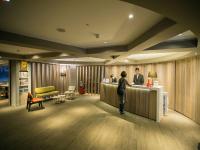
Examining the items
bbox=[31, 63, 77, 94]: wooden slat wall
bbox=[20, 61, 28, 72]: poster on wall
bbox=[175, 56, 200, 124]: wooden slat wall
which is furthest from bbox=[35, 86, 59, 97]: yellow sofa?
bbox=[175, 56, 200, 124]: wooden slat wall

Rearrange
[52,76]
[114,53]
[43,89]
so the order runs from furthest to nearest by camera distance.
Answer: [52,76] < [43,89] < [114,53]

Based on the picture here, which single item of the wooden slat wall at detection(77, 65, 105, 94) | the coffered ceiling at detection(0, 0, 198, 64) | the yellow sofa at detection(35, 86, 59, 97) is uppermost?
the coffered ceiling at detection(0, 0, 198, 64)

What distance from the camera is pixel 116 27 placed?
2807 millimetres

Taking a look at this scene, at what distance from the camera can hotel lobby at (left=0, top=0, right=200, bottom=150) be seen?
200 centimetres

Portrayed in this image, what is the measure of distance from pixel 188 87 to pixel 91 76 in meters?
7.18

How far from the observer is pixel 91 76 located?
1076cm

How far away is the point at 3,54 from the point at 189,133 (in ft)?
26.7

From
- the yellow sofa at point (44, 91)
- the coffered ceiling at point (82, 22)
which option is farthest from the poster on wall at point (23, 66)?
the coffered ceiling at point (82, 22)

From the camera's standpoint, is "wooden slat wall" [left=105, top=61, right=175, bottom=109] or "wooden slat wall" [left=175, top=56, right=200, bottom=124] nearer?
"wooden slat wall" [left=175, top=56, right=200, bottom=124]

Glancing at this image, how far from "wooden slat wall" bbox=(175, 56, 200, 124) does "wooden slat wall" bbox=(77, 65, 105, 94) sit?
5.91 m

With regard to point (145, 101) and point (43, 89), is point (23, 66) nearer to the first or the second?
point (43, 89)

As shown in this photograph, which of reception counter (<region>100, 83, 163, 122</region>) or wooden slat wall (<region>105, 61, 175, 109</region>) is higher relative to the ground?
wooden slat wall (<region>105, 61, 175, 109</region>)

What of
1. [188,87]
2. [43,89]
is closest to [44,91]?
[43,89]

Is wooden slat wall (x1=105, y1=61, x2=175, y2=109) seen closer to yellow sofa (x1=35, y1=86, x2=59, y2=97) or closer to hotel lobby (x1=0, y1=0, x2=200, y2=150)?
hotel lobby (x1=0, y1=0, x2=200, y2=150)
